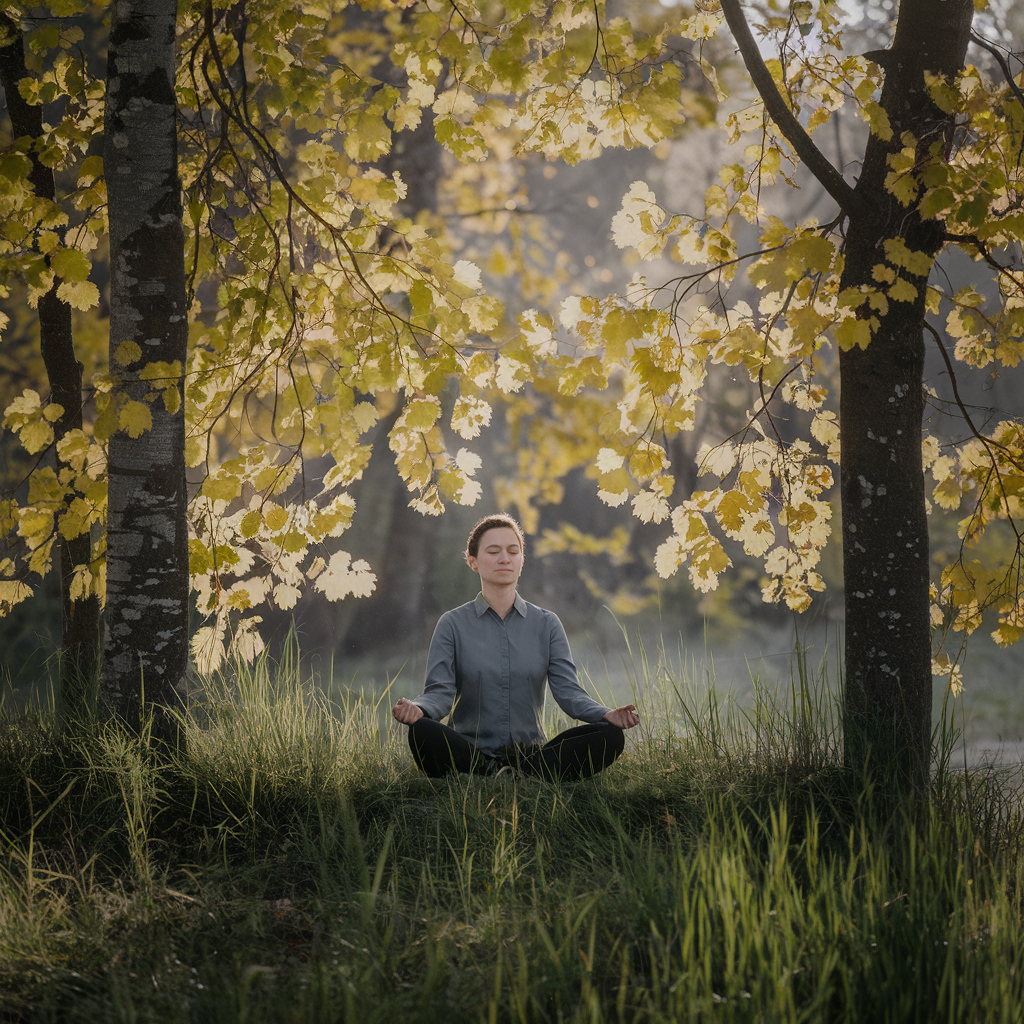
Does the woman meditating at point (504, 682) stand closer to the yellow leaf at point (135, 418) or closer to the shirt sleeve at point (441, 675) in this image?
the shirt sleeve at point (441, 675)

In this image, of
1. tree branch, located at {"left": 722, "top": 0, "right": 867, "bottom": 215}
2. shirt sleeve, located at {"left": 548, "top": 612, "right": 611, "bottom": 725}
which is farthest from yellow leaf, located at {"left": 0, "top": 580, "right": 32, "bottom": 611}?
tree branch, located at {"left": 722, "top": 0, "right": 867, "bottom": 215}

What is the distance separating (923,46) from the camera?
9.00 ft

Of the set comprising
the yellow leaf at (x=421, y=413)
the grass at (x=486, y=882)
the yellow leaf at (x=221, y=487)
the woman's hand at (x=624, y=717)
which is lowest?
the grass at (x=486, y=882)

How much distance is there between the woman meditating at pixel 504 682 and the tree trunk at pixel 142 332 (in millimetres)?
962

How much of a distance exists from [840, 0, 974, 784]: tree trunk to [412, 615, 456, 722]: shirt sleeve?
1390mm

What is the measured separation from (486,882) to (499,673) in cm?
115

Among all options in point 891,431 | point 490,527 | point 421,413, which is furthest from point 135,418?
point 891,431

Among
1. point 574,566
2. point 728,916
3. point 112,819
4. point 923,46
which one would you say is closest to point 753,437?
point 923,46

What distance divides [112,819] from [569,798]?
4.57ft

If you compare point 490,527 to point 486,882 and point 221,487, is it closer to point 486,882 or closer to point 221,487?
point 221,487

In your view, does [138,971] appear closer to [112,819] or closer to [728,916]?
[112,819]

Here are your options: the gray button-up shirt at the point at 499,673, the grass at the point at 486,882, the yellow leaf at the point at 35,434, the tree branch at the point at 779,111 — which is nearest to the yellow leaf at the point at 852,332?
the tree branch at the point at 779,111

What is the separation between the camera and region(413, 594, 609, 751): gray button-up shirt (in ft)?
10.5

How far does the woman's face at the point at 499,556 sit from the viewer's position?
3275 millimetres
